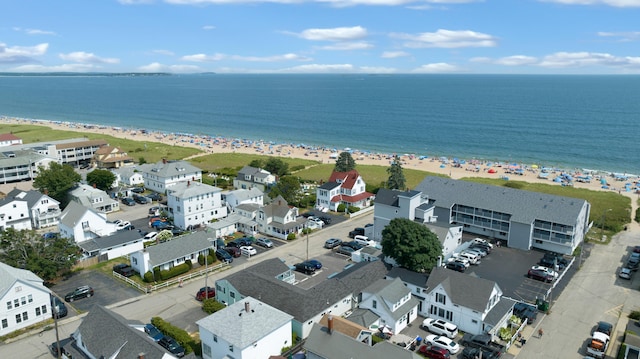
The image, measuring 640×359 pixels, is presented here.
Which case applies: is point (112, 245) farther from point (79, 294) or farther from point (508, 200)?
point (508, 200)

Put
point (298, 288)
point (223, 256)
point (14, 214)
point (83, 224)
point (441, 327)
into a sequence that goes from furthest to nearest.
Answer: point (14, 214), point (83, 224), point (223, 256), point (298, 288), point (441, 327)

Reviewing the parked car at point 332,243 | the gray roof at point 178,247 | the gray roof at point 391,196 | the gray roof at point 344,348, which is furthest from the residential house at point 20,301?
the gray roof at point 391,196

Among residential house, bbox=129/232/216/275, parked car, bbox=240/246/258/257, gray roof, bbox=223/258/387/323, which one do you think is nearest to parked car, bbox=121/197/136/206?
residential house, bbox=129/232/216/275

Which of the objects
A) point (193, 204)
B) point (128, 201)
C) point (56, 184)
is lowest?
point (128, 201)

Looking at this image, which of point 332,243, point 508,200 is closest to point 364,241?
point 332,243

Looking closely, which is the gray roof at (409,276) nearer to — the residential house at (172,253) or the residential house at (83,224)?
the residential house at (172,253)

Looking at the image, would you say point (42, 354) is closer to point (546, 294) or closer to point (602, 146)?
point (546, 294)
